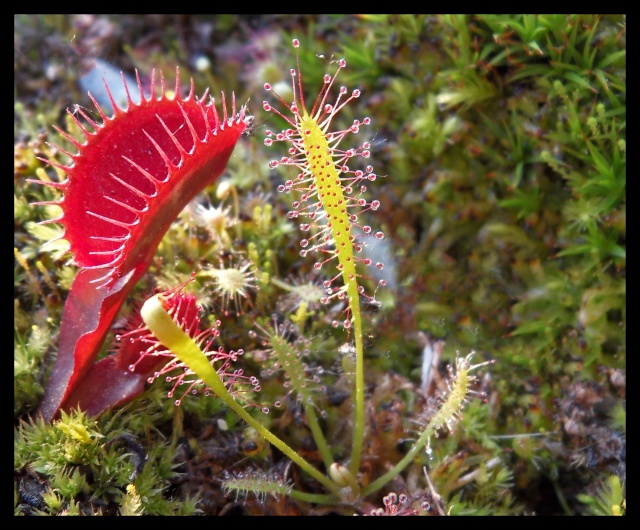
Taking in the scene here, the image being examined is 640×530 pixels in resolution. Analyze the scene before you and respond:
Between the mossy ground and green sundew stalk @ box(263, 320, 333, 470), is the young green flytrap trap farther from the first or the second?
the mossy ground

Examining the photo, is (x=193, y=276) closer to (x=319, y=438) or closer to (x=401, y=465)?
(x=319, y=438)

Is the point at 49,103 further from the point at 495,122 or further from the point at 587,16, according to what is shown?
the point at 587,16

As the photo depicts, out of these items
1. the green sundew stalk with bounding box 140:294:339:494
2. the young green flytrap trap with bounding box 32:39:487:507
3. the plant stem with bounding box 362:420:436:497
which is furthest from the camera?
the plant stem with bounding box 362:420:436:497

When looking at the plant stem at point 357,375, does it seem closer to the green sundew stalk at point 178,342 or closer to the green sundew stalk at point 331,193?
the green sundew stalk at point 331,193

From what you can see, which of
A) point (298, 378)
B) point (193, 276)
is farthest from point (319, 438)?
point (193, 276)

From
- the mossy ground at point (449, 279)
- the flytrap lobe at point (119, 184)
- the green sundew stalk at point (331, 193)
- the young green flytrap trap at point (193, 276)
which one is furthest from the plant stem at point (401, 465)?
the flytrap lobe at point (119, 184)

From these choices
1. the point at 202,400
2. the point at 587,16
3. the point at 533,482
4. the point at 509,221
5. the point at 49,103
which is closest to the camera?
the point at 202,400

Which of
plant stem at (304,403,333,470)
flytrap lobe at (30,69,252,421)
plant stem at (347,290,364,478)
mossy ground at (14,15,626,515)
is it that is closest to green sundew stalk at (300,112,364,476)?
plant stem at (347,290,364,478)
